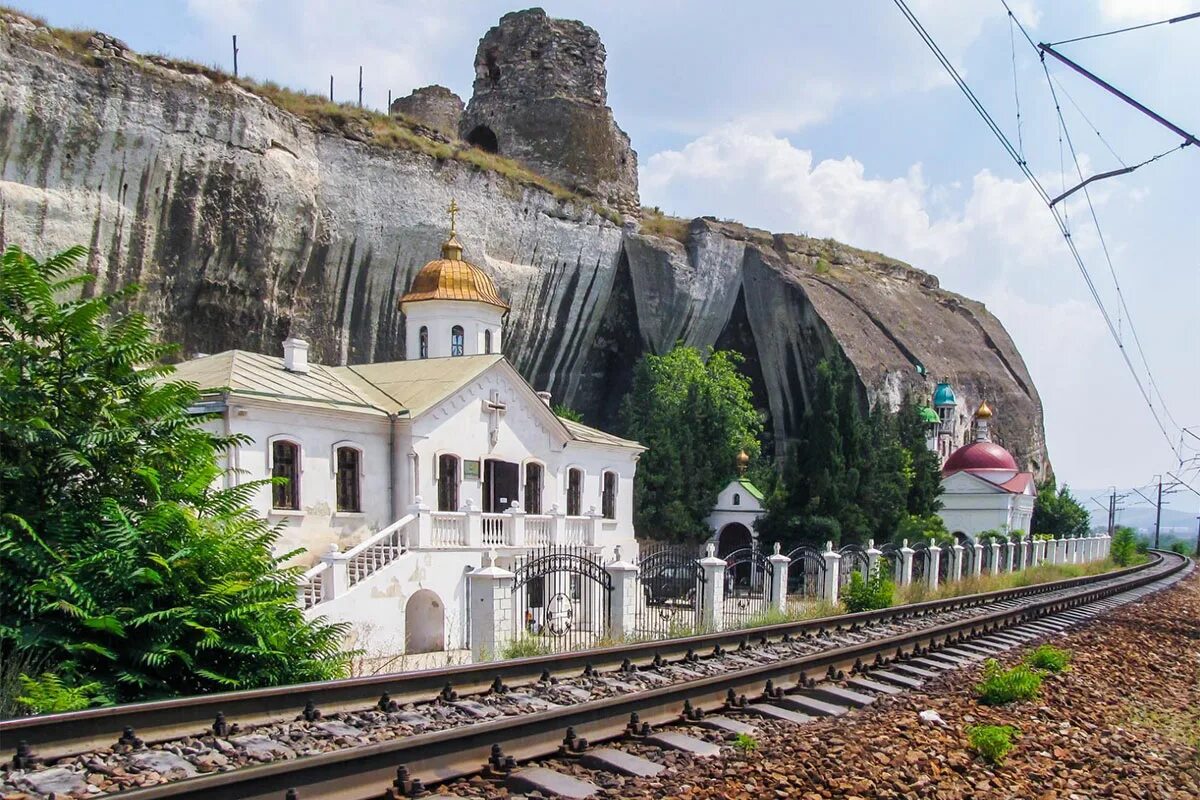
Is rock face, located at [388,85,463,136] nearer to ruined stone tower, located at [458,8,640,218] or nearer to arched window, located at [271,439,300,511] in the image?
ruined stone tower, located at [458,8,640,218]

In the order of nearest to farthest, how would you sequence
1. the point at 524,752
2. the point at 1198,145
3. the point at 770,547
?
the point at 524,752
the point at 1198,145
the point at 770,547

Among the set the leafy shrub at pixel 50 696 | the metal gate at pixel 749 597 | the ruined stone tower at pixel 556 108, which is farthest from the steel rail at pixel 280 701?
the ruined stone tower at pixel 556 108

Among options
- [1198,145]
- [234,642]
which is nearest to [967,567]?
[1198,145]

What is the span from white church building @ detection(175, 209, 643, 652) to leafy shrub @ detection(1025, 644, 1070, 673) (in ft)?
24.8

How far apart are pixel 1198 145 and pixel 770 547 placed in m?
19.9

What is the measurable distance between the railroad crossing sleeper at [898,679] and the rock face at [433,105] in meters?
47.6

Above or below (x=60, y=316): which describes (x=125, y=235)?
above

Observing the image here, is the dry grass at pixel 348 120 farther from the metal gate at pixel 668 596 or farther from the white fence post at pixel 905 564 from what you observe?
the white fence post at pixel 905 564

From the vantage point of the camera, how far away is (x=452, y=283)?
29.5 meters

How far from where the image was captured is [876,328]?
162 ft

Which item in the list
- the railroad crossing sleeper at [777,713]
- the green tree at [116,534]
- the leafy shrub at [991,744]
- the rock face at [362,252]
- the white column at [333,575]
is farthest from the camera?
the rock face at [362,252]

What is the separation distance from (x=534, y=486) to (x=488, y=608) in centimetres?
1329

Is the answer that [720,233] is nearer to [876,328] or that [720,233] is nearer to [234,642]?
[876,328]

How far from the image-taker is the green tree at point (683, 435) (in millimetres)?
33750
